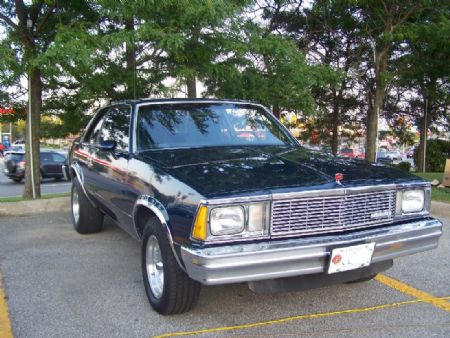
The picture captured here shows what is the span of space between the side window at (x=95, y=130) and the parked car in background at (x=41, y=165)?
1597 centimetres

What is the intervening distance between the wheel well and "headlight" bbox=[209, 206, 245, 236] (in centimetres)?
91

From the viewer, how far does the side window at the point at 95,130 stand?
5690mm

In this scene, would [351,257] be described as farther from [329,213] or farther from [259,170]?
[259,170]

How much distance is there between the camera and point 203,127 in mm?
4598

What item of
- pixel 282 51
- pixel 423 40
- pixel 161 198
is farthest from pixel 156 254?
pixel 423 40

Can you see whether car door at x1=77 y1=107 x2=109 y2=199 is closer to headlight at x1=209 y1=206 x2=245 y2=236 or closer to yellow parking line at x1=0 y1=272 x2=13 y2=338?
yellow parking line at x1=0 y1=272 x2=13 y2=338

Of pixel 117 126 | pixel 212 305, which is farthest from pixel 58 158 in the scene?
pixel 212 305

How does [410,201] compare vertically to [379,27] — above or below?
below

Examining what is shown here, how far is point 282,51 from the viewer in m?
7.95

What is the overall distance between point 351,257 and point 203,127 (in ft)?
6.61

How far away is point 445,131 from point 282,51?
1516 centimetres

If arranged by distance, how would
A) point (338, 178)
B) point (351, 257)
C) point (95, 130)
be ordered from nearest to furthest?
1. point (351, 257)
2. point (338, 178)
3. point (95, 130)

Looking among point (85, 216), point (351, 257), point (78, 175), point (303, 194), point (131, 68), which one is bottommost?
point (85, 216)

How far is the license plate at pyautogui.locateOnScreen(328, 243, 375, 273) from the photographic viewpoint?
312 centimetres
